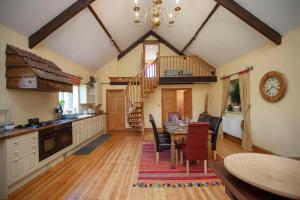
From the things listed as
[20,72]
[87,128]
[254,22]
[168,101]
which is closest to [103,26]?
[20,72]

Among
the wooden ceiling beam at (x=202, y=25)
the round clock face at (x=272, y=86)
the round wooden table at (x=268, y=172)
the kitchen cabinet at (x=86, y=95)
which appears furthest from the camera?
the kitchen cabinet at (x=86, y=95)

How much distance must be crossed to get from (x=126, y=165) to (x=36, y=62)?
9.90 feet

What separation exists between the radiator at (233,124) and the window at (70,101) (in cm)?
555

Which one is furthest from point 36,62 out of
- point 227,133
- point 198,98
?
point 198,98

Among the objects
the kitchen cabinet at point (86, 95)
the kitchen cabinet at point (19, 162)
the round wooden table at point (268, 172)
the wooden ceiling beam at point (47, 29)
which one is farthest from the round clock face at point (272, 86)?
the kitchen cabinet at point (86, 95)

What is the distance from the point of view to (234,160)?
1.26 metres

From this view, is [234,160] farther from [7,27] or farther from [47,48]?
[47,48]

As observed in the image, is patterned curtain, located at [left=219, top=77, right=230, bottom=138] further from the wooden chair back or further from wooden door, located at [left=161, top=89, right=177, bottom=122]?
the wooden chair back

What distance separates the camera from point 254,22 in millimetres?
3891

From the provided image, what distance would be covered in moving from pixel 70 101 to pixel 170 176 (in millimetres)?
4586

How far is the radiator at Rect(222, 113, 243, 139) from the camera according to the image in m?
5.38

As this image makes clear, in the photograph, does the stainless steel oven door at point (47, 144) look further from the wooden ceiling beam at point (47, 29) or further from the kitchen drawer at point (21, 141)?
the wooden ceiling beam at point (47, 29)

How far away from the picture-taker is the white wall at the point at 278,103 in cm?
353

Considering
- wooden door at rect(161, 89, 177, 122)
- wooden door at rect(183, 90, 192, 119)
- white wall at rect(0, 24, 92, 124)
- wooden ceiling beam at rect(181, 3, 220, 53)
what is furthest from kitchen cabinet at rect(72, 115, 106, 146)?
wooden ceiling beam at rect(181, 3, 220, 53)
